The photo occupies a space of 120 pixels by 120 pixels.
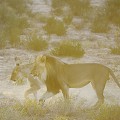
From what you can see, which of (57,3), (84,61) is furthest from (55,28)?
(57,3)

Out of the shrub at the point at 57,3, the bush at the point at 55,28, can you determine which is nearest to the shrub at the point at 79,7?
the shrub at the point at 57,3

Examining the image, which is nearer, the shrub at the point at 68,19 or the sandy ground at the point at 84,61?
the sandy ground at the point at 84,61

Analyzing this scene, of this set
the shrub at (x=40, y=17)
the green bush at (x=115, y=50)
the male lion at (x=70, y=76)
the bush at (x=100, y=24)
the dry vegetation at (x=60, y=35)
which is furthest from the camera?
the shrub at (x=40, y=17)

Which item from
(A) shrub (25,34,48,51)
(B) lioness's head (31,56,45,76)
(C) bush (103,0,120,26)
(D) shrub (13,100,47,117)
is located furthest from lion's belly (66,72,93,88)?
(C) bush (103,0,120,26)

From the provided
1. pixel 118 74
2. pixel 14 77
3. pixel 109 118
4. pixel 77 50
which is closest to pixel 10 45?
pixel 77 50

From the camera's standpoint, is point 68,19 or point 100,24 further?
point 68,19

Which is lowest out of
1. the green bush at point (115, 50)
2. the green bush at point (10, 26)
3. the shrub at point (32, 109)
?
the green bush at point (10, 26)

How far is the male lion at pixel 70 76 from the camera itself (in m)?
8.06

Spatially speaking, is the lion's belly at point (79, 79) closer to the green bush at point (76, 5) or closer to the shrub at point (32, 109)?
the shrub at point (32, 109)

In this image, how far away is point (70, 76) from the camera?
816cm

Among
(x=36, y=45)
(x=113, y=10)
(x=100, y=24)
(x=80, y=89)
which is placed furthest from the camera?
(x=113, y=10)

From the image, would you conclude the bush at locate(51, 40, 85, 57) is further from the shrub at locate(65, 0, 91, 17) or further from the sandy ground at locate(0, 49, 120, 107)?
the shrub at locate(65, 0, 91, 17)

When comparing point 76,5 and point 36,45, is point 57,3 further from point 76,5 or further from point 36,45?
point 36,45

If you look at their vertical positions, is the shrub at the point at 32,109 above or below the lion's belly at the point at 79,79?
Answer: below
